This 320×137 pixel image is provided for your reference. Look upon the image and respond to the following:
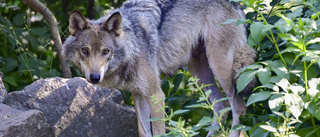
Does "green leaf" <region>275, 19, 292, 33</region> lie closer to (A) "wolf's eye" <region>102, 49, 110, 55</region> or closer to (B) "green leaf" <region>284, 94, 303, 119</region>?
(B) "green leaf" <region>284, 94, 303, 119</region>

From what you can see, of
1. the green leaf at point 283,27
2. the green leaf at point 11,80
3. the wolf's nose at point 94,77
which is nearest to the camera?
the green leaf at point 283,27

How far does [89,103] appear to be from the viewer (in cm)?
487

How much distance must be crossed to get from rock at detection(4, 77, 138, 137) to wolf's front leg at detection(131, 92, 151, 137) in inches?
8.1

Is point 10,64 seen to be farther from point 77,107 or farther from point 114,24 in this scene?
point 114,24

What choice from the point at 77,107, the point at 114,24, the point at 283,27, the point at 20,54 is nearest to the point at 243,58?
the point at 114,24

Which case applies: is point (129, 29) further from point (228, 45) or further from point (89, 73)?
point (228, 45)

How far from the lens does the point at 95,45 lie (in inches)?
161

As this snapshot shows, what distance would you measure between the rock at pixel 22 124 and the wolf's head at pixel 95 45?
649 millimetres

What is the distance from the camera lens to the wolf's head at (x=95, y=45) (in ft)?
13.3

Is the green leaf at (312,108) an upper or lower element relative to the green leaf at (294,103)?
lower

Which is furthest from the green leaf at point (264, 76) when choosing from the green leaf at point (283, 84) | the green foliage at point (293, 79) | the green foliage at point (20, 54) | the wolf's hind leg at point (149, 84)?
the green foliage at point (20, 54)

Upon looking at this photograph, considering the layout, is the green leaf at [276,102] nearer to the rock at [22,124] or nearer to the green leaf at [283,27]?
the green leaf at [283,27]

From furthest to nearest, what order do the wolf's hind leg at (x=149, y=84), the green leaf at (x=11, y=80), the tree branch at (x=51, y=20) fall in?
1. the green leaf at (x=11, y=80)
2. the tree branch at (x=51, y=20)
3. the wolf's hind leg at (x=149, y=84)

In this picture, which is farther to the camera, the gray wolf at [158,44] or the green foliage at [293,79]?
the gray wolf at [158,44]
